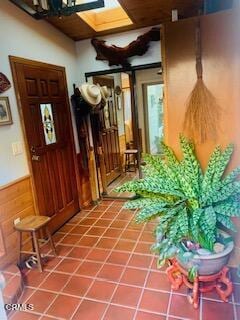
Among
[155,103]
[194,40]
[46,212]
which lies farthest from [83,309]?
[155,103]

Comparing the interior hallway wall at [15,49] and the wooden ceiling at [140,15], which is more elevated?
the wooden ceiling at [140,15]

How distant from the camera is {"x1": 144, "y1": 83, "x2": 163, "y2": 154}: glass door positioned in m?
4.22

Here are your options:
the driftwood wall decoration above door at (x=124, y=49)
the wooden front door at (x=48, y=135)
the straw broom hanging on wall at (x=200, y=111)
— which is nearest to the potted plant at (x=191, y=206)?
the straw broom hanging on wall at (x=200, y=111)

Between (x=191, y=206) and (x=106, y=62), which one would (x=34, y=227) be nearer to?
(x=191, y=206)

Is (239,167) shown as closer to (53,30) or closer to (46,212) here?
(46,212)

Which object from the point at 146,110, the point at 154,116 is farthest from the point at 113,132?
the point at 154,116

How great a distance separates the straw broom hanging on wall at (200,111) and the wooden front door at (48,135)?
1548mm

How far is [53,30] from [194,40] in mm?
1825

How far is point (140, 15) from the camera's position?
2.71 metres

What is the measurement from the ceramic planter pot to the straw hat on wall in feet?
7.03

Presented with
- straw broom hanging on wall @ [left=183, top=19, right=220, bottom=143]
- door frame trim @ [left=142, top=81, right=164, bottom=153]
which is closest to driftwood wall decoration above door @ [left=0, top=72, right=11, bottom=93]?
straw broom hanging on wall @ [left=183, top=19, right=220, bottom=143]

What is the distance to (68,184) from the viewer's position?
10.4ft

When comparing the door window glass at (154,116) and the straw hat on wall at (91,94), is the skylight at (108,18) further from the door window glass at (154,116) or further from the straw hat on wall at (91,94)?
the door window glass at (154,116)

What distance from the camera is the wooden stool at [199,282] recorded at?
5.54 feet
